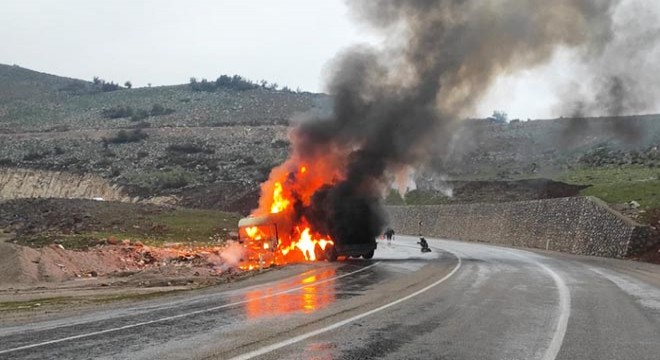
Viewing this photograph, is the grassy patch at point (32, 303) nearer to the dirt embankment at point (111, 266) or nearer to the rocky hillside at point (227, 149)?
the dirt embankment at point (111, 266)

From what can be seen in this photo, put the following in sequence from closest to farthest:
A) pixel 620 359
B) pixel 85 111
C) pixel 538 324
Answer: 1. pixel 620 359
2. pixel 538 324
3. pixel 85 111

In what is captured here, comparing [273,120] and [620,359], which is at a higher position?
[273,120]

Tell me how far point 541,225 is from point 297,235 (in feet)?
57.4

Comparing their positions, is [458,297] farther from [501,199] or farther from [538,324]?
[501,199]

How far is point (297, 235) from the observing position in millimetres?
28688

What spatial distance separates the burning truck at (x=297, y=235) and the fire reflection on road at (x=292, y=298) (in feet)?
28.4

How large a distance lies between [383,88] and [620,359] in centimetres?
2364

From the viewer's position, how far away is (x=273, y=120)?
97625mm

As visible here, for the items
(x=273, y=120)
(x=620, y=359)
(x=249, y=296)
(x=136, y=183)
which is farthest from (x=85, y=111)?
(x=620, y=359)

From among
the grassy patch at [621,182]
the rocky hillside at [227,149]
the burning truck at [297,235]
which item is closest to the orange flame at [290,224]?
the burning truck at [297,235]

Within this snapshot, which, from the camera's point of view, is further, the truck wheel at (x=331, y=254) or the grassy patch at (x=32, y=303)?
the truck wheel at (x=331, y=254)

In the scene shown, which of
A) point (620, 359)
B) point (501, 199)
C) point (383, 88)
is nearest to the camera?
point (620, 359)

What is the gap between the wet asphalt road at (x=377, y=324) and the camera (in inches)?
317

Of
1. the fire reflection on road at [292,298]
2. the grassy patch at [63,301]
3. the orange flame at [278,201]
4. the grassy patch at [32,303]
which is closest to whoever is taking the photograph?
the fire reflection on road at [292,298]
